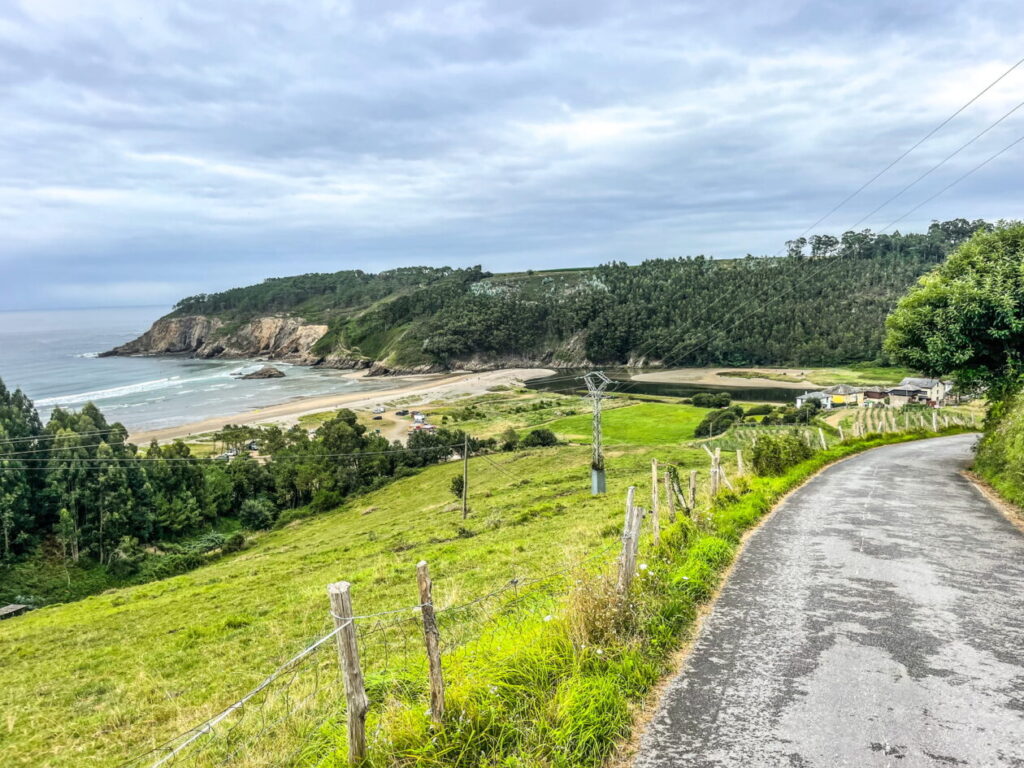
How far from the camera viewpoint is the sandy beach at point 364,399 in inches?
3233

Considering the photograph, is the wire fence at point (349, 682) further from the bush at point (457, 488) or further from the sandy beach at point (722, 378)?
the sandy beach at point (722, 378)

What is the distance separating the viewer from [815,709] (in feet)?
19.0

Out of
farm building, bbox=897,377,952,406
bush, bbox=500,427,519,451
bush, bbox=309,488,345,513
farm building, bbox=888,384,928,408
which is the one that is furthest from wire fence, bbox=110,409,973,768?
farm building, bbox=888,384,928,408

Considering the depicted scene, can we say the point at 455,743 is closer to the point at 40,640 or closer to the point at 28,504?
the point at 40,640

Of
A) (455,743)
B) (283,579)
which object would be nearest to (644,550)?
(455,743)

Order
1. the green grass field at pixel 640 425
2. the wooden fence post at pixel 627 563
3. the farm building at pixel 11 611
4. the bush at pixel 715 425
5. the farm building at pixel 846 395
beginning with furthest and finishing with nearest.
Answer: the farm building at pixel 846 395 → the green grass field at pixel 640 425 → the bush at pixel 715 425 → the farm building at pixel 11 611 → the wooden fence post at pixel 627 563

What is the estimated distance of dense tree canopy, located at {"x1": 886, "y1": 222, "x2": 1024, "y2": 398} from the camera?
737 inches

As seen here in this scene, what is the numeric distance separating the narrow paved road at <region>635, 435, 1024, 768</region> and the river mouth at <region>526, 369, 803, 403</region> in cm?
8997

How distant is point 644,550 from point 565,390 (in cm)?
11171

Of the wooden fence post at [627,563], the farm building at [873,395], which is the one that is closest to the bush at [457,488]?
the wooden fence post at [627,563]

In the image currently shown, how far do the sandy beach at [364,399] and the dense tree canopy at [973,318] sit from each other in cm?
7798

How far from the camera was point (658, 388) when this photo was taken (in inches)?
4742

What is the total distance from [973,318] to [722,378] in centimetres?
11536

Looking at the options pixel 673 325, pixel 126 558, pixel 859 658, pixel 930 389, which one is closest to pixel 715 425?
pixel 930 389
